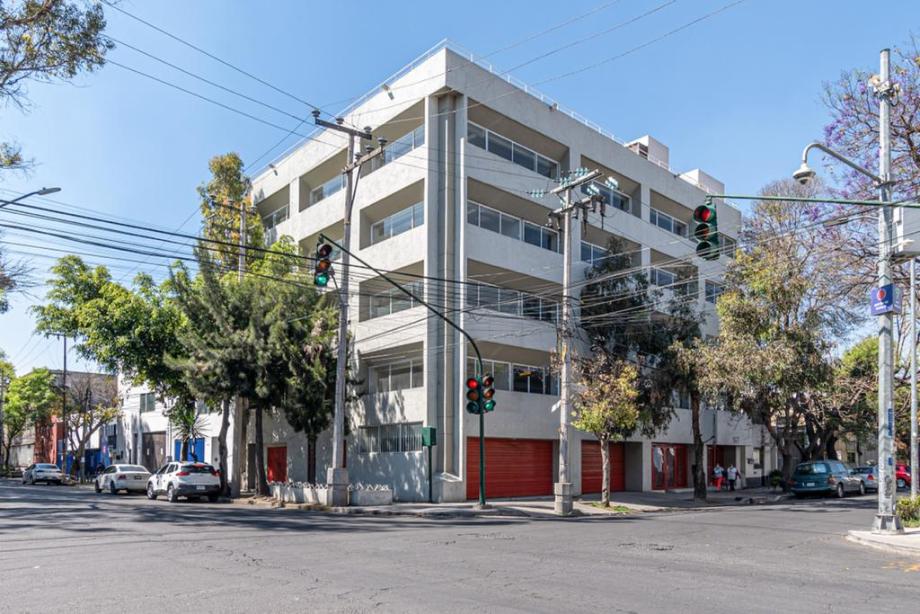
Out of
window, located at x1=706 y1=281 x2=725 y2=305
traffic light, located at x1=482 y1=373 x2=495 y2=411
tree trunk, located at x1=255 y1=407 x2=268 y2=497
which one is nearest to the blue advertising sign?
traffic light, located at x1=482 y1=373 x2=495 y2=411

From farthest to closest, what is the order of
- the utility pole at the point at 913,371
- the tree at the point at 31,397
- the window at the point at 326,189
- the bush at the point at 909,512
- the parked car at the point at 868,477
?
the tree at the point at 31,397 < the parked car at the point at 868,477 < the window at the point at 326,189 < the utility pole at the point at 913,371 < the bush at the point at 909,512

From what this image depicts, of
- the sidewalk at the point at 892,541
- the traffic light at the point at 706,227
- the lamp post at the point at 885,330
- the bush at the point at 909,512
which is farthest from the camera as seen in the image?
the bush at the point at 909,512

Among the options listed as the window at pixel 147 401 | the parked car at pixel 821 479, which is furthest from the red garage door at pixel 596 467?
the window at pixel 147 401

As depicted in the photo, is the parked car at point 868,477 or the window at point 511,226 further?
the parked car at point 868,477

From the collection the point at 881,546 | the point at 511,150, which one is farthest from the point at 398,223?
the point at 881,546

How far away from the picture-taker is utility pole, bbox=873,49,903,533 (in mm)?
16953

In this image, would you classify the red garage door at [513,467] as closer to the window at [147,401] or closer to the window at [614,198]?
the window at [614,198]

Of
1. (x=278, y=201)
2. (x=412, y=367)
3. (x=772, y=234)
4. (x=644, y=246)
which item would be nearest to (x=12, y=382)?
(x=278, y=201)

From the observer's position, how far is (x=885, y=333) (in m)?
17.5

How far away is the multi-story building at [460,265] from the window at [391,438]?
76mm

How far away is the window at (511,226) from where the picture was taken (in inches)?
1207

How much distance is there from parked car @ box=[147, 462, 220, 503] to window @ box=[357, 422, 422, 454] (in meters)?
5.98

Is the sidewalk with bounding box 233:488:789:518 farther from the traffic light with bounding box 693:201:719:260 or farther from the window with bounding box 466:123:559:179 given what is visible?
the window with bounding box 466:123:559:179

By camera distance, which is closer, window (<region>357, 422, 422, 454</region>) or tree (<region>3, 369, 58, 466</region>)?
window (<region>357, 422, 422, 454</region>)
